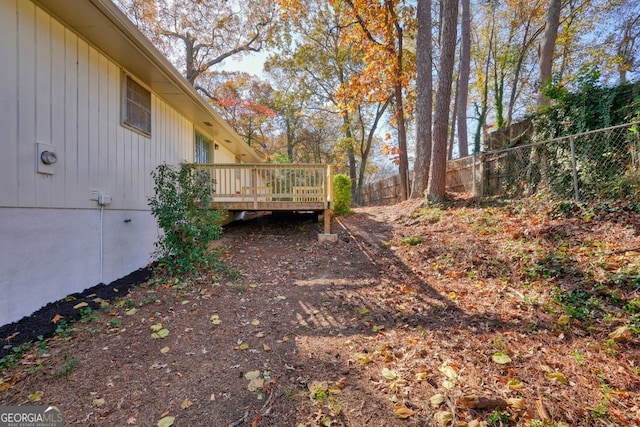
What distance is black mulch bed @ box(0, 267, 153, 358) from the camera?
2676 millimetres

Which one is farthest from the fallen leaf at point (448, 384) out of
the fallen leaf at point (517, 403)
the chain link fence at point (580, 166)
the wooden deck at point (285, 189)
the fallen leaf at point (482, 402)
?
the wooden deck at point (285, 189)

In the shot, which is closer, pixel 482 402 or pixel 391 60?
pixel 482 402

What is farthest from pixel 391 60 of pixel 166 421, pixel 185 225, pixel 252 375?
pixel 166 421

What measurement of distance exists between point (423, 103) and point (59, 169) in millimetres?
8153

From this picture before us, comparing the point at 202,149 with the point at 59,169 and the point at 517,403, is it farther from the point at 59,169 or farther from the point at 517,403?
the point at 517,403

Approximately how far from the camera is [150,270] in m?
4.84

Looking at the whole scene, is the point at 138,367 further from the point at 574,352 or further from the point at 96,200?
the point at 574,352

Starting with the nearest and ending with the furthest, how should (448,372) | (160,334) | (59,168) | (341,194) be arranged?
(448,372) → (160,334) → (59,168) → (341,194)

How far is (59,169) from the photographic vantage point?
11.3 feet

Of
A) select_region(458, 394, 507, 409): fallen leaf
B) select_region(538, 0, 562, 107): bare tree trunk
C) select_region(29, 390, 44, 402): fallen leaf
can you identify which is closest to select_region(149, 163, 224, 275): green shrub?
select_region(29, 390, 44, 402): fallen leaf

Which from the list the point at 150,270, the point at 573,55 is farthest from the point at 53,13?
the point at 573,55

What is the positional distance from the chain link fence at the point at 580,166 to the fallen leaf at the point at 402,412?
15.5ft

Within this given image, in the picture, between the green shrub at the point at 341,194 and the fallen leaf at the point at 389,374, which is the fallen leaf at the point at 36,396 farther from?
the green shrub at the point at 341,194

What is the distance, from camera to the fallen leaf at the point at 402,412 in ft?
5.93
